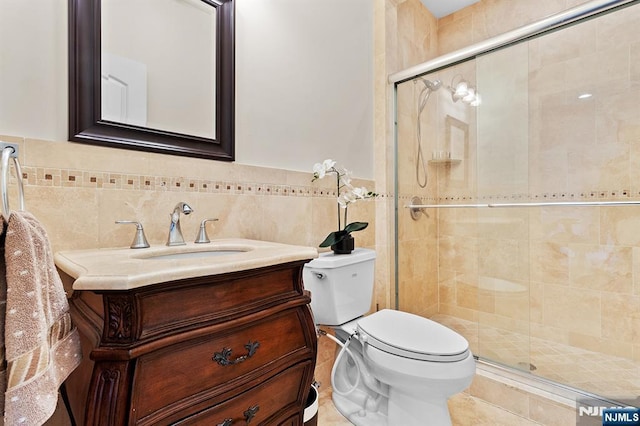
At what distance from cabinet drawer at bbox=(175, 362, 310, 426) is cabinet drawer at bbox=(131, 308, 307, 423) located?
0.04m

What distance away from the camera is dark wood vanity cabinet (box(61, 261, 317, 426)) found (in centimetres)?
55

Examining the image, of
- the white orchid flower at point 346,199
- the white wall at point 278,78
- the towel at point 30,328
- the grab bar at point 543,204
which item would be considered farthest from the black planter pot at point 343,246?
the towel at point 30,328

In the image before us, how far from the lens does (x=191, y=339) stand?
0.63 meters

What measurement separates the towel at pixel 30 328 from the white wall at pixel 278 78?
0.53 meters

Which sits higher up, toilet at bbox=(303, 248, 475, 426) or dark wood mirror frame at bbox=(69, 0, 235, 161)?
dark wood mirror frame at bbox=(69, 0, 235, 161)

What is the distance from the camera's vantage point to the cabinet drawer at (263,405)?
0.68m

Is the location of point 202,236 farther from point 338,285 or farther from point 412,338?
point 412,338

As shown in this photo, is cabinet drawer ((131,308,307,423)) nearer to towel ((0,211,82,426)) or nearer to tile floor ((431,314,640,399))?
towel ((0,211,82,426))

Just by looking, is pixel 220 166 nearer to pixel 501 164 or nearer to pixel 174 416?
A: pixel 174 416

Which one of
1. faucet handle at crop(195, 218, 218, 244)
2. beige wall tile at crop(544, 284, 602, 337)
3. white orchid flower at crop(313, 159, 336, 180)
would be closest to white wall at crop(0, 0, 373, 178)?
white orchid flower at crop(313, 159, 336, 180)

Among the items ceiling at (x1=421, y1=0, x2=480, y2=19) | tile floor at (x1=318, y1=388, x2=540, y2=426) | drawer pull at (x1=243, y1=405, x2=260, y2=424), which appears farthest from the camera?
ceiling at (x1=421, y1=0, x2=480, y2=19)

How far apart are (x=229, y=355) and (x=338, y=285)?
28.3 inches

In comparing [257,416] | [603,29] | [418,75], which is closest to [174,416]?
[257,416]

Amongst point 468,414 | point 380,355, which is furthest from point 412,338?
point 468,414
